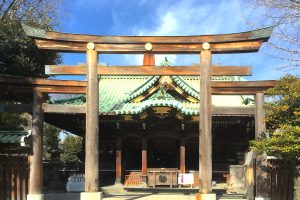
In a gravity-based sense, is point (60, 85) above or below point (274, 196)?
above

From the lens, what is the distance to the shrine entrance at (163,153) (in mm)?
21812

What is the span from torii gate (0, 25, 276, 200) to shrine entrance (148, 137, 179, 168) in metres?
9.38

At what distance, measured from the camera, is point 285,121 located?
1111cm

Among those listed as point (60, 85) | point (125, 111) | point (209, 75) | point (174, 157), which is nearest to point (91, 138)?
point (60, 85)

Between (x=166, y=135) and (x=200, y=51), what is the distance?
900cm

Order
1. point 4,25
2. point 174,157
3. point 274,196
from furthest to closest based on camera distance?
point 174,157, point 4,25, point 274,196

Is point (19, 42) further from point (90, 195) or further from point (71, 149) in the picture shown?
point (71, 149)

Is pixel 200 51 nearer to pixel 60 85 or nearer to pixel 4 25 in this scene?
pixel 60 85

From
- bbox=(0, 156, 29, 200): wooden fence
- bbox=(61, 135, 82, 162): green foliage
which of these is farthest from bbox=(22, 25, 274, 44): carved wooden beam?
bbox=(61, 135, 82, 162): green foliage

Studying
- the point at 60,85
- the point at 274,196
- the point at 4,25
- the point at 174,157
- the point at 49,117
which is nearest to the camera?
the point at 274,196

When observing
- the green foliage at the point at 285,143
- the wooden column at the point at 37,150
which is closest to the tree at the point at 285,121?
the green foliage at the point at 285,143

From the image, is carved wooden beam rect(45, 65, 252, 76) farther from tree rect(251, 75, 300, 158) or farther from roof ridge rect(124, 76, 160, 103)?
roof ridge rect(124, 76, 160, 103)

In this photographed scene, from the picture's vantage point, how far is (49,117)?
20.1m

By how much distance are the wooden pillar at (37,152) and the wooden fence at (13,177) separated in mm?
199
